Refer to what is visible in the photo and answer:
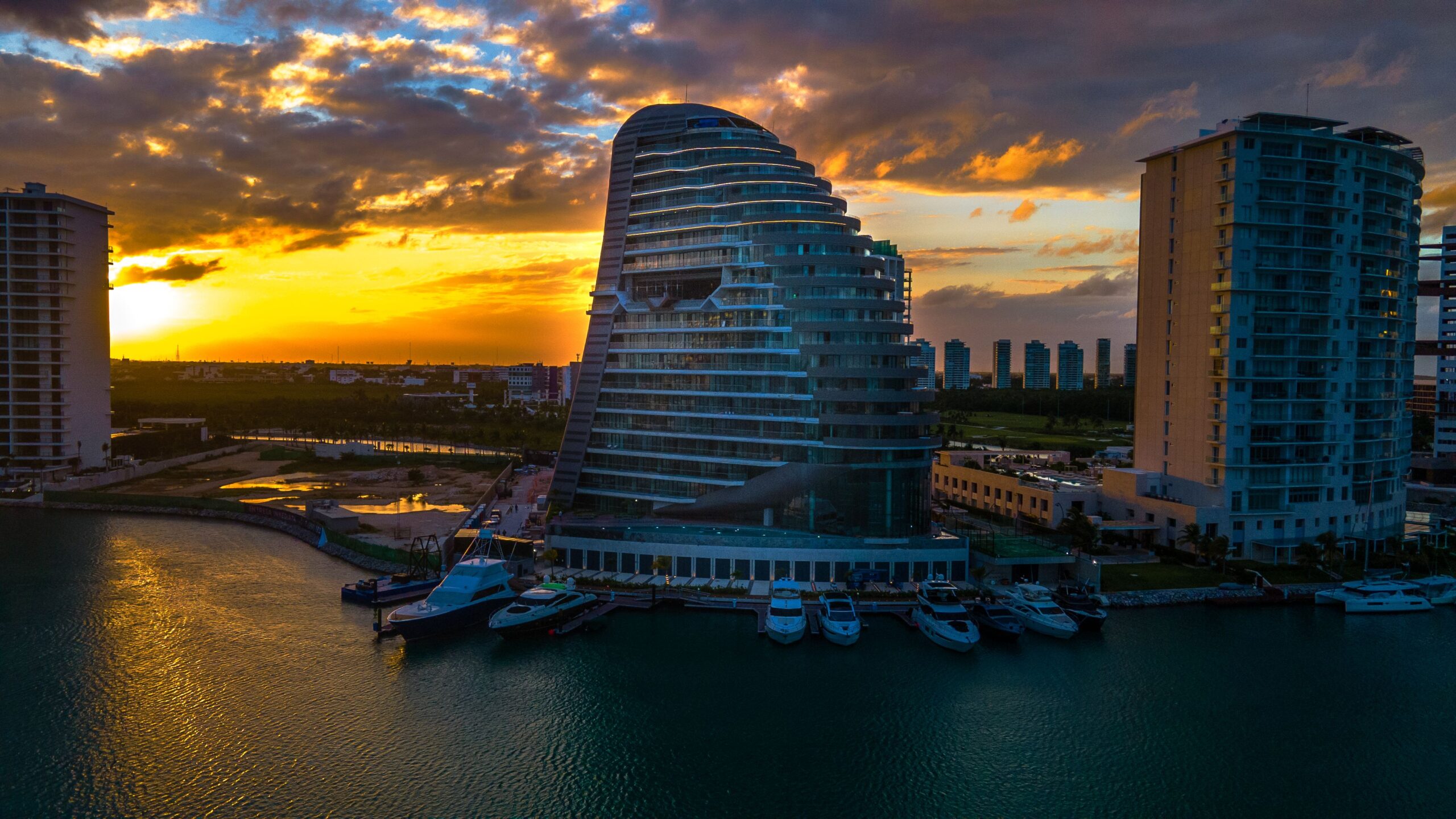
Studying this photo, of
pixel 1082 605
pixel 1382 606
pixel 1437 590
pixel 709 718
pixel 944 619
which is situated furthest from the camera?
pixel 1437 590

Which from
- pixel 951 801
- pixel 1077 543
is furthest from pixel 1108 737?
pixel 1077 543

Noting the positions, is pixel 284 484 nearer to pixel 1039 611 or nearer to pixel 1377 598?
pixel 1039 611

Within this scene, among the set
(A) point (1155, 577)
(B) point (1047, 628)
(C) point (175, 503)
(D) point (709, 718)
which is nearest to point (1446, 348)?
(A) point (1155, 577)

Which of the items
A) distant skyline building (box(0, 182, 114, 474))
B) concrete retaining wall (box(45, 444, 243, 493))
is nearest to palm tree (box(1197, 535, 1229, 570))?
concrete retaining wall (box(45, 444, 243, 493))

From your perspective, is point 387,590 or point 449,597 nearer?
point 449,597

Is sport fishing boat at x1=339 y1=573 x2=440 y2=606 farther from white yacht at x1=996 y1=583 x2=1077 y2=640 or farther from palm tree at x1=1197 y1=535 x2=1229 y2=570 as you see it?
palm tree at x1=1197 y1=535 x2=1229 y2=570

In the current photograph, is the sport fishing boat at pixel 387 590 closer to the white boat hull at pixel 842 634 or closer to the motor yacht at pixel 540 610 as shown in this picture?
the motor yacht at pixel 540 610
